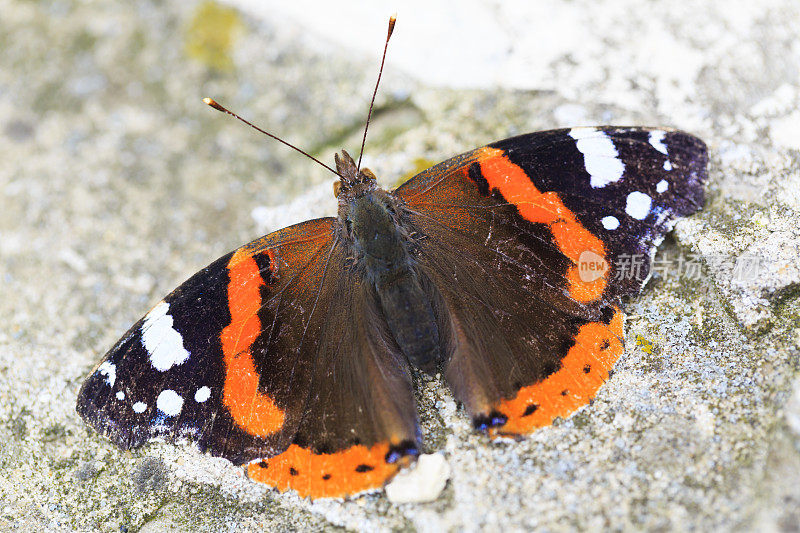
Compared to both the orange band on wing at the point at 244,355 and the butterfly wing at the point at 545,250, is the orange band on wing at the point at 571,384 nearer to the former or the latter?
the butterfly wing at the point at 545,250

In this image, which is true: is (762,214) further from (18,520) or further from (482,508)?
(18,520)

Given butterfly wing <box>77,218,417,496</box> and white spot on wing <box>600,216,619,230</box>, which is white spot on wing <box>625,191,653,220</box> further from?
butterfly wing <box>77,218,417,496</box>

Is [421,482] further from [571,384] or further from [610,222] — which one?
[610,222]

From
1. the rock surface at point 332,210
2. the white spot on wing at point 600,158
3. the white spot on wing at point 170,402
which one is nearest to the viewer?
the rock surface at point 332,210

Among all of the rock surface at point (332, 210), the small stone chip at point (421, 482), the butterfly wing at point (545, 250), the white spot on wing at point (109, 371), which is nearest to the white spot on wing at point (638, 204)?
the butterfly wing at point (545, 250)

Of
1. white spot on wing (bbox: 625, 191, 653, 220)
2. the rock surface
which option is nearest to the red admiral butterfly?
white spot on wing (bbox: 625, 191, 653, 220)

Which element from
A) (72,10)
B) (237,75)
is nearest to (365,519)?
(237,75)

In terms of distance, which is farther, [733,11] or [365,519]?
[733,11]
